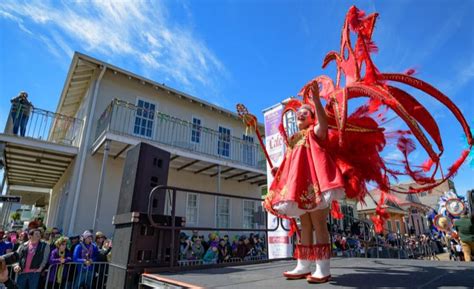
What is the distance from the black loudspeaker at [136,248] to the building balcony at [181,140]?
5854mm

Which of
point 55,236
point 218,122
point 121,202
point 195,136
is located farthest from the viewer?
point 218,122

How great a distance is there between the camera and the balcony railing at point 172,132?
969cm

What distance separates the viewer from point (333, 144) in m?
2.60

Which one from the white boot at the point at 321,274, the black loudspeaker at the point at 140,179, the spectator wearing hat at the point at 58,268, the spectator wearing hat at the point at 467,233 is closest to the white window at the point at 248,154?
the spectator wearing hat at the point at 467,233

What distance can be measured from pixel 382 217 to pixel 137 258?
2.61 metres

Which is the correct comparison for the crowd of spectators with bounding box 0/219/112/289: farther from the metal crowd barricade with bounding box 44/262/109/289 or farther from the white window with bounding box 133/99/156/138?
the white window with bounding box 133/99/156/138

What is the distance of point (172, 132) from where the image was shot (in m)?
10.7

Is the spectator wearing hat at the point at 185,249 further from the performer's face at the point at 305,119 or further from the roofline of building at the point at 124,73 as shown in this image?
the performer's face at the point at 305,119

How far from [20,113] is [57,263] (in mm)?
5785

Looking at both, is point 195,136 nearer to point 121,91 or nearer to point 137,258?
point 121,91

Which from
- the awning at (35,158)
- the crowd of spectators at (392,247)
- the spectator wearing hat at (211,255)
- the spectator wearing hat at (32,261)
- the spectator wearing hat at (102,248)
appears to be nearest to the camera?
the spectator wearing hat at (32,261)

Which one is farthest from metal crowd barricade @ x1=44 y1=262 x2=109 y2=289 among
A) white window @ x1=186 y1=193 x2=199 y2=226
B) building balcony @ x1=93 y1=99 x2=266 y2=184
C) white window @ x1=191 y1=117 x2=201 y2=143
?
white window @ x1=191 y1=117 x2=201 y2=143

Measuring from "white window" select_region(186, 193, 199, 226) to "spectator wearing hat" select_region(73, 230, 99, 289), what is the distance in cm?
523

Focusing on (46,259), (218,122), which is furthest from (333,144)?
(218,122)
